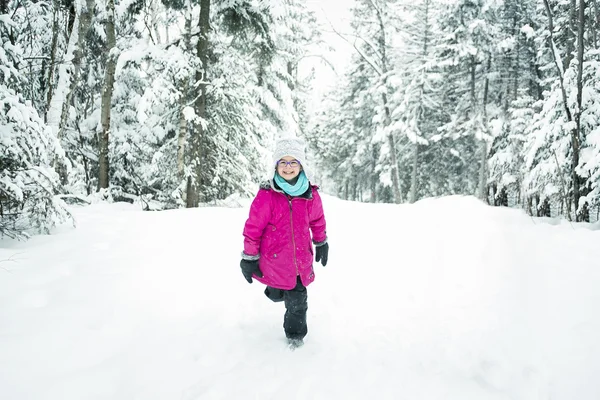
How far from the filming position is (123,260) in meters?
4.30

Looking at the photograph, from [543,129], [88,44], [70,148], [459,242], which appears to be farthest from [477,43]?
[70,148]

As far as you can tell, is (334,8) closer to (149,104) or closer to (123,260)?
(149,104)

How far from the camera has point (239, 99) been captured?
10.4 metres

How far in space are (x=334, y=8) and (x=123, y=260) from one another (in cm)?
1519

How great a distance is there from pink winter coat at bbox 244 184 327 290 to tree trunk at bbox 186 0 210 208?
6612 millimetres

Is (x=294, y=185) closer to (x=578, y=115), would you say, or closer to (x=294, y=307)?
(x=294, y=307)

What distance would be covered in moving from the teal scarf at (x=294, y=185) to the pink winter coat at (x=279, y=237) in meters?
0.07

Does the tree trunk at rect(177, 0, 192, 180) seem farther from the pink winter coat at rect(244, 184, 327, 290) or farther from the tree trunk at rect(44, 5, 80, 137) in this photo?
the pink winter coat at rect(244, 184, 327, 290)

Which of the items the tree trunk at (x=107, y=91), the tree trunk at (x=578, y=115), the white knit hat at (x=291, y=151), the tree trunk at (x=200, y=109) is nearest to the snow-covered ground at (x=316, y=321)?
the tree trunk at (x=578, y=115)

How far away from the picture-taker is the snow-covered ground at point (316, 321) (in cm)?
237

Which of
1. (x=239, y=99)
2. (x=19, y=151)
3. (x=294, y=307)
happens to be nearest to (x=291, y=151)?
(x=294, y=307)

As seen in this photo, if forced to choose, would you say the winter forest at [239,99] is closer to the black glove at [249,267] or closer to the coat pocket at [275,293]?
the black glove at [249,267]

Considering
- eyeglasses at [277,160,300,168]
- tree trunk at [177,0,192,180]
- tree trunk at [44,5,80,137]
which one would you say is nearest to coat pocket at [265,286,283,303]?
eyeglasses at [277,160,300,168]

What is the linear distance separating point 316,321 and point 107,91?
9772 millimetres
